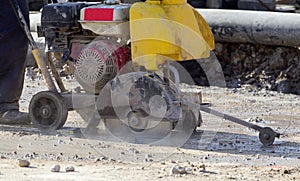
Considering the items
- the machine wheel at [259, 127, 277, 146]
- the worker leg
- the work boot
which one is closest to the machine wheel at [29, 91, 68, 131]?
the work boot

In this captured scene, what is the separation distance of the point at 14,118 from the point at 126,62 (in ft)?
4.18

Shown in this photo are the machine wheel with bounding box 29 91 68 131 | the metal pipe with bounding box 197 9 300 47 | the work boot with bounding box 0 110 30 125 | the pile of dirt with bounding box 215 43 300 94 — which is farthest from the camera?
the pile of dirt with bounding box 215 43 300 94

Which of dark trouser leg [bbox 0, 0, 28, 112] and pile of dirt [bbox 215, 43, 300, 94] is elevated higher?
dark trouser leg [bbox 0, 0, 28, 112]

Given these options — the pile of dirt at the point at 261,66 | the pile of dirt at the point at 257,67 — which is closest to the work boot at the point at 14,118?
the pile of dirt at the point at 257,67

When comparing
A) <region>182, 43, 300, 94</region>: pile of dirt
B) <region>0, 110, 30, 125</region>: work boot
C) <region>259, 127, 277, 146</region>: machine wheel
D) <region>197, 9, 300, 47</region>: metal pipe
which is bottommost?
<region>182, 43, 300, 94</region>: pile of dirt

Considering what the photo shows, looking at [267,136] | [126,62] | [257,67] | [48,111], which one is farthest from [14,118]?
[257,67]

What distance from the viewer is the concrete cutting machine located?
6578 millimetres

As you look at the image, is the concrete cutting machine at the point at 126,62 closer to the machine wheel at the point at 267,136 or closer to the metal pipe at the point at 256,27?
the machine wheel at the point at 267,136

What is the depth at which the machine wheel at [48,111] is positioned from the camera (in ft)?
23.1

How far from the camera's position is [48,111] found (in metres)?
7.11

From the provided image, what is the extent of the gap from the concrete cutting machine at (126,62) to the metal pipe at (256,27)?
112 inches

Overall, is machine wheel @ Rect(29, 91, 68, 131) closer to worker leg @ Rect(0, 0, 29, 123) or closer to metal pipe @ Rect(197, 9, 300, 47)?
worker leg @ Rect(0, 0, 29, 123)

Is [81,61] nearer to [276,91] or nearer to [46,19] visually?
[46,19]

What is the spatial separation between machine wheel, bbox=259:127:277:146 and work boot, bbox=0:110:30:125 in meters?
2.12
